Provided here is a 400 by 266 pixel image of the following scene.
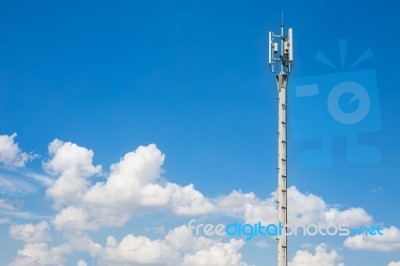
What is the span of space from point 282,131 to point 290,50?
24.3 feet

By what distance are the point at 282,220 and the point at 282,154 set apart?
16.8 feet

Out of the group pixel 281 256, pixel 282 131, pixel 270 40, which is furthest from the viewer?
pixel 270 40

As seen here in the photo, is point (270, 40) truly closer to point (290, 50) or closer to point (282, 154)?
point (290, 50)

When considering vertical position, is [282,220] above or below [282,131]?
below

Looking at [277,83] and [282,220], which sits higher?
[277,83]

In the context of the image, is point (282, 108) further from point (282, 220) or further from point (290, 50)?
point (282, 220)

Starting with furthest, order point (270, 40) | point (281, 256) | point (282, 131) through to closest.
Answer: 1. point (270, 40)
2. point (282, 131)
3. point (281, 256)

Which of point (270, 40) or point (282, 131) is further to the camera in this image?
point (270, 40)

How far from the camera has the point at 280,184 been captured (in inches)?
1603

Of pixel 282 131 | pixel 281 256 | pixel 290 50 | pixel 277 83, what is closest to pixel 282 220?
pixel 281 256

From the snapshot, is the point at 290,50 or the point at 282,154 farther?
the point at 290,50

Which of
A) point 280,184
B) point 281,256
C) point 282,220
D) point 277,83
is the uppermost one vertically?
point 277,83

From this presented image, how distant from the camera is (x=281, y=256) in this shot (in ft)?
129

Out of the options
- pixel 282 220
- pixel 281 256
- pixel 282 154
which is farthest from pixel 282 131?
pixel 281 256
